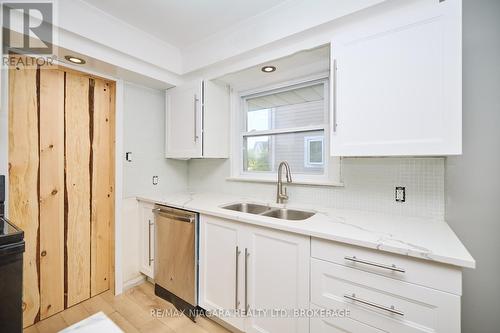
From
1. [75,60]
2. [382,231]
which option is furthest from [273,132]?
[75,60]

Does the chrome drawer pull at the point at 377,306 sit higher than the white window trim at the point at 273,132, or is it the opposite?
the white window trim at the point at 273,132

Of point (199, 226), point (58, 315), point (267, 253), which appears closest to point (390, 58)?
point (267, 253)

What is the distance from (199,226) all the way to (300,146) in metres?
1.15

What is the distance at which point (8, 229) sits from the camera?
105cm

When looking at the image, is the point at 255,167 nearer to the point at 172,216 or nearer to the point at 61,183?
the point at 172,216

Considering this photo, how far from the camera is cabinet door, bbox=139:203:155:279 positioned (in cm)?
218

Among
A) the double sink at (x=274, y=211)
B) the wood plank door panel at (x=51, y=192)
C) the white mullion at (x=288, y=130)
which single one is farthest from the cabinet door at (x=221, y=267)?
the wood plank door panel at (x=51, y=192)

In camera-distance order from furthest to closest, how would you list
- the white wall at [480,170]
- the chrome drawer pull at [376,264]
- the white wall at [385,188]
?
the white wall at [385,188]
the white wall at [480,170]
the chrome drawer pull at [376,264]

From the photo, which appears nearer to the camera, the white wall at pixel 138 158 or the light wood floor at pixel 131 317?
the light wood floor at pixel 131 317

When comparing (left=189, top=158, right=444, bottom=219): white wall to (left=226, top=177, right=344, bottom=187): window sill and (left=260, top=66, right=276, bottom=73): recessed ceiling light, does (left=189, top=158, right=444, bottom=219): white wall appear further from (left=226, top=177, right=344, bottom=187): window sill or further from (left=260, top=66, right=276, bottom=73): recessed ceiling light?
(left=260, top=66, right=276, bottom=73): recessed ceiling light

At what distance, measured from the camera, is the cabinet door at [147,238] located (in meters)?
2.18

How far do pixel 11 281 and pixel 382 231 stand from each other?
1734 mm

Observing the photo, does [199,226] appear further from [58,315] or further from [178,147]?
[58,315]

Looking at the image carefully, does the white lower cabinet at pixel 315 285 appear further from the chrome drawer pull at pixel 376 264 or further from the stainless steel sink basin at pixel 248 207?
the stainless steel sink basin at pixel 248 207
